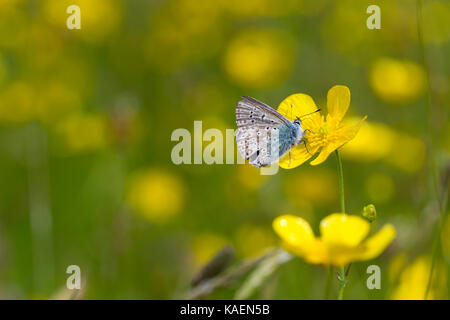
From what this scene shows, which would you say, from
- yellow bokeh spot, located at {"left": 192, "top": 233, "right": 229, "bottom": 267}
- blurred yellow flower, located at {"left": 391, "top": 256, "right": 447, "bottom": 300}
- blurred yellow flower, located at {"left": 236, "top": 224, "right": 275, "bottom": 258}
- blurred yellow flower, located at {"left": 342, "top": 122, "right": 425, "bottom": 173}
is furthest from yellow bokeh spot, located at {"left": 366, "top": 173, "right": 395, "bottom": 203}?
blurred yellow flower, located at {"left": 391, "top": 256, "right": 447, "bottom": 300}

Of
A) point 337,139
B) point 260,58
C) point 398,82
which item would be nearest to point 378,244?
point 337,139

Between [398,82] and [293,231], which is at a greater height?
[398,82]

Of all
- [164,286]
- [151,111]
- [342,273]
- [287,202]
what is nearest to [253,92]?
[151,111]

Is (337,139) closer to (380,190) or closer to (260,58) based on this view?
(380,190)

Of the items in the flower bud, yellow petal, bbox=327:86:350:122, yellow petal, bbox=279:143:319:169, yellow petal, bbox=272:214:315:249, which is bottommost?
yellow petal, bbox=272:214:315:249

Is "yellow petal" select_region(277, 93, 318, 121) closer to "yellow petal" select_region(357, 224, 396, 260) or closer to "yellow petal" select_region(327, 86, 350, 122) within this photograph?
"yellow petal" select_region(327, 86, 350, 122)

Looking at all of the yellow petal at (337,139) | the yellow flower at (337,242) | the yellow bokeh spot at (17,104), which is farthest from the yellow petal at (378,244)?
the yellow bokeh spot at (17,104)
